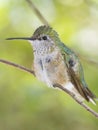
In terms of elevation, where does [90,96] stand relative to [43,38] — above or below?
below

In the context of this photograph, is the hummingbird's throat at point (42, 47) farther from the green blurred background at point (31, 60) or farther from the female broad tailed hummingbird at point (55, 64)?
the green blurred background at point (31, 60)

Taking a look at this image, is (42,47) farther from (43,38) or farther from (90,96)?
(90,96)

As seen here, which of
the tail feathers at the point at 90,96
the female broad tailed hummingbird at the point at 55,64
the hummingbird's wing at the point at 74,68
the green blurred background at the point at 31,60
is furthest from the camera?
the green blurred background at the point at 31,60

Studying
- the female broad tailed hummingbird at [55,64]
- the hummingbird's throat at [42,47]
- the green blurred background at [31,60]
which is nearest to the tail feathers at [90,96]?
the female broad tailed hummingbird at [55,64]

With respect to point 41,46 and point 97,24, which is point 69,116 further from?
point 41,46

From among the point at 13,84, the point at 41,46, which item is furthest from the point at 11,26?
the point at 41,46

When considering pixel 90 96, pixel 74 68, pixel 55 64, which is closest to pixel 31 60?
pixel 74 68

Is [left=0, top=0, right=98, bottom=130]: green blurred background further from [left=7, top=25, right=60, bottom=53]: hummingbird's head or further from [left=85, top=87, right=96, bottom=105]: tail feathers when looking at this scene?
[left=85, top=87, right=96, bottom=105]: tail feathers
